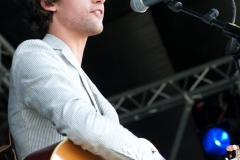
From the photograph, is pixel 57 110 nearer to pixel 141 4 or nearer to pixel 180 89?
pixel 141 4

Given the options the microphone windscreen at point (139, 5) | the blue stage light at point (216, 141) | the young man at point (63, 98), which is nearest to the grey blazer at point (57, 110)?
the young man at point (63, 98)

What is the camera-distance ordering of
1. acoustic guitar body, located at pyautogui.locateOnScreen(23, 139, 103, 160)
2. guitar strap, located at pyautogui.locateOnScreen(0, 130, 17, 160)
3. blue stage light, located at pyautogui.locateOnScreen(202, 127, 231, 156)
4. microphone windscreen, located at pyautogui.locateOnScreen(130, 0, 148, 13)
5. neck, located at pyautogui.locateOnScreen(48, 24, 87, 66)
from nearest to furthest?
acoustic guitar body, located at pyautogui.locateOnScreen(23, 139, 103, 160) < guitar strap, located at pyautogui.locateOnScreen(0, 130, 17, 160) < neck, located at pyautogui.locateOnScreen(48, 24, 87, 66) < microphone windscreen, located at pyautogui.locateOnScreen(130, 0, 148, 13) < blue stage light, located at pyautogui.locateOnScreen(202, 127, 231, 156)

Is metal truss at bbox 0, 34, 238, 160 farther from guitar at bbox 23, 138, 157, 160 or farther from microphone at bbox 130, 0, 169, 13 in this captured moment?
guitar at bbox 23, 138, 157, 160

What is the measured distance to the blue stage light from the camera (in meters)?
4.69

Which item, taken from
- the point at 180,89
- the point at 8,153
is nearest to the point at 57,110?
the point at 8,153

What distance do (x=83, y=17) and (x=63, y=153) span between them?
726mm

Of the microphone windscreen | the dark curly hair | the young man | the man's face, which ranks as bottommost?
the young man

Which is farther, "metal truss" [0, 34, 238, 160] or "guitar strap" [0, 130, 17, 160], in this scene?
"metal truss" [0, 34, 238, 160]

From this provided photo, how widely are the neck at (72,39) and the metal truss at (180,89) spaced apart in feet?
11.3

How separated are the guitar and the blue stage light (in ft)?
9.66

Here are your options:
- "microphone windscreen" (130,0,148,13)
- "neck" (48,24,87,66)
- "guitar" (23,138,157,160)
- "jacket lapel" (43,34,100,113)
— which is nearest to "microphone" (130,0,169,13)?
"microphone windscreen" (130,0,148,13)

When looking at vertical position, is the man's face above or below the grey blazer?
above

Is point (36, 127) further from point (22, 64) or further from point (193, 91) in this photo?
point (193, 91)

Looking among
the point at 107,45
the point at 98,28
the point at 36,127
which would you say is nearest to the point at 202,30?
the point at 107,45
